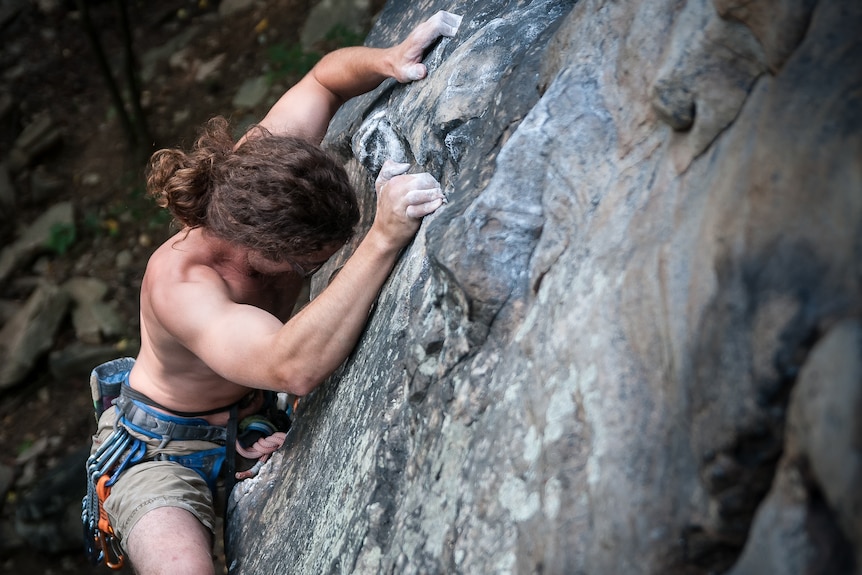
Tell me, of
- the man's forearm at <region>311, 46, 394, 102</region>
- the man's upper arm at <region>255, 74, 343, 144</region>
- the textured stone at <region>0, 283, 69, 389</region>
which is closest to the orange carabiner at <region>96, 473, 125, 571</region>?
the man's upper arm at <region>255, 74, 343, 144</region>

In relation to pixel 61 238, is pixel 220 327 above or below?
above

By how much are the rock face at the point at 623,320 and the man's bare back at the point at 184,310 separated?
0.61m

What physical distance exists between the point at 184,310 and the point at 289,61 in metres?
4.35

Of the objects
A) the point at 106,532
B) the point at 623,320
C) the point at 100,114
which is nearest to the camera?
the point at 623,320

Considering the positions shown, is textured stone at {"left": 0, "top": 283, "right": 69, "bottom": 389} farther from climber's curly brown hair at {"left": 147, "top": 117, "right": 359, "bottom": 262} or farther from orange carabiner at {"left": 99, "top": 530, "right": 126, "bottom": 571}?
climber's curly brown hair at {"left": 147, "top": 117, "right": 359, "bottom": 262}

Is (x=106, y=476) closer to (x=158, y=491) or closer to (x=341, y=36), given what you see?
(x=158, y=491)

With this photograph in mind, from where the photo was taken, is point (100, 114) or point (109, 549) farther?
point (100, 114)

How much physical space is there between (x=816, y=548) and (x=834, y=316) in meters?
0.27

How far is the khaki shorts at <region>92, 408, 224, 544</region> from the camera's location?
2.74 meters

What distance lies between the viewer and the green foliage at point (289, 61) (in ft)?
20.6

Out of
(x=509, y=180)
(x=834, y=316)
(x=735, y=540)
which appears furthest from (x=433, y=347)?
(x=834, y=316)

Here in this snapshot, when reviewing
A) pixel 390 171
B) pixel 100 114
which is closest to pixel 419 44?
pixel 390 171

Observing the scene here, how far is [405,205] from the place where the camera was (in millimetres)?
2104

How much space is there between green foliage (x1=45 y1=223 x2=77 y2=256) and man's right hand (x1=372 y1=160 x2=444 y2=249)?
5141 millimetres
